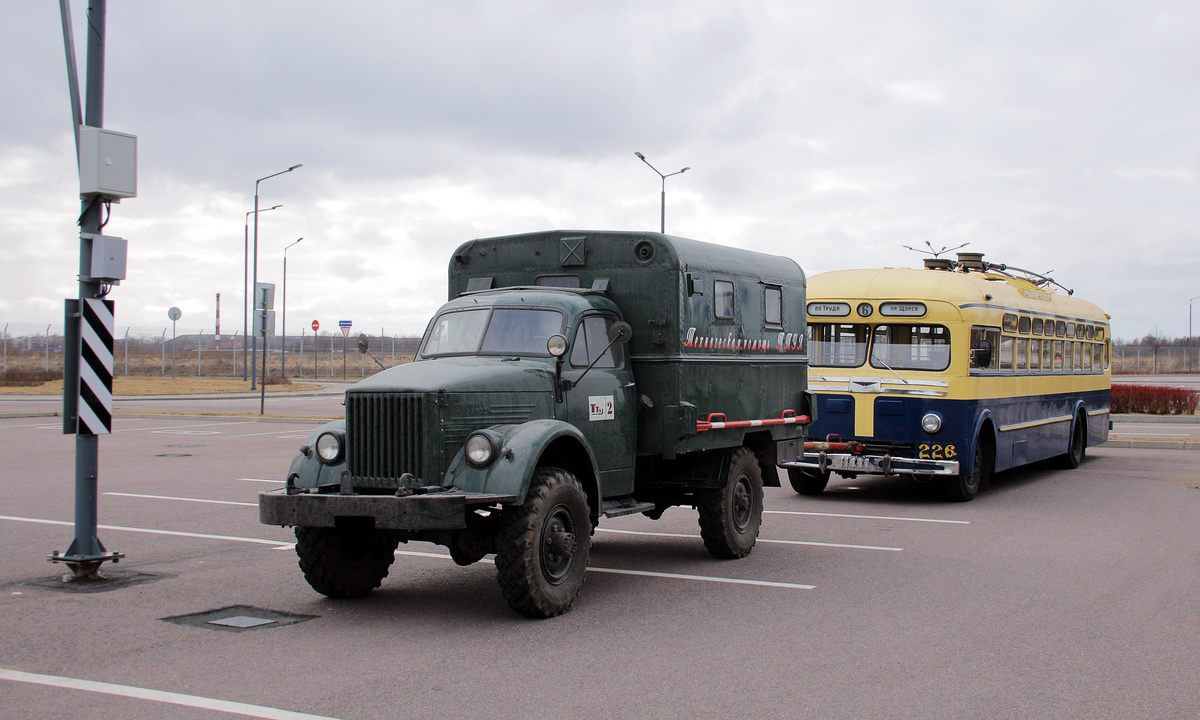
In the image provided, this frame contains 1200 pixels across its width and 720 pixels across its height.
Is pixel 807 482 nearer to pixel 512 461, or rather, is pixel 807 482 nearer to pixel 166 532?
pixel 166 532

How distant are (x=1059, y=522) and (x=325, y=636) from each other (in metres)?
8.64

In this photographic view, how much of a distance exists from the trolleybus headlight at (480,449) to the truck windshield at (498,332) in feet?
3.85

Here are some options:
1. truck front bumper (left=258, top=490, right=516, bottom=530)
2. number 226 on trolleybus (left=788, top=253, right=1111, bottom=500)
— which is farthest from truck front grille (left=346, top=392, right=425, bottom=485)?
number 226 on trolleybus (left=788, top=253, right=1111, bottom=500)

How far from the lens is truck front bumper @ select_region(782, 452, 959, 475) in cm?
1388

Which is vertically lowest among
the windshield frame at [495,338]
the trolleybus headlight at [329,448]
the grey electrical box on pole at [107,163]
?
the trolleybus headlight at [329,448]

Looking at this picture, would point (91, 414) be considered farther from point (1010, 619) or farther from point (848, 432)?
point (848, 432)

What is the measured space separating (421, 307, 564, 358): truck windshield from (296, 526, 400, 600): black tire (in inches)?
58.2

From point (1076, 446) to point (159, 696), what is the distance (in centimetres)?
1710

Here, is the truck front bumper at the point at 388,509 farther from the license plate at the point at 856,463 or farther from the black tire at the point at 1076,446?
the black tire at the point at 1076,446

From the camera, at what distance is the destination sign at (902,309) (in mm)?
14336

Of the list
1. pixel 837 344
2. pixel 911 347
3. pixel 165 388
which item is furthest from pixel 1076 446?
pixel 165 388

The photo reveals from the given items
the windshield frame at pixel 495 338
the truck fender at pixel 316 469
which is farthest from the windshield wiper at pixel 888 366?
the truck fender at pixel 316 469

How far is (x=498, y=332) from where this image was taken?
8.60 m

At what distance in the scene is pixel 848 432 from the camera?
47.2ft
